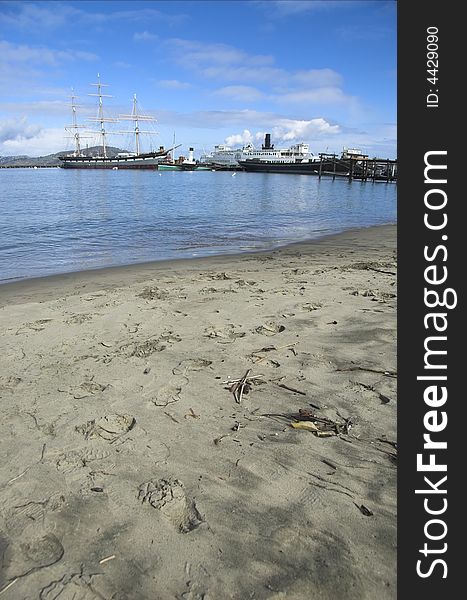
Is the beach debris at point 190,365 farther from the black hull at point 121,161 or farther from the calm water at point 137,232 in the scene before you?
the black hull at point 121,161

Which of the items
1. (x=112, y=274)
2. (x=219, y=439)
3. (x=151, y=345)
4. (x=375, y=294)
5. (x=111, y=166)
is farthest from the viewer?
(x=111, y=166)

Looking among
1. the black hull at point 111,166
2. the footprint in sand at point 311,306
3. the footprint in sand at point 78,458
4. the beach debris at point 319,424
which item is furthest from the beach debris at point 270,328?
the black hull at point 111,166

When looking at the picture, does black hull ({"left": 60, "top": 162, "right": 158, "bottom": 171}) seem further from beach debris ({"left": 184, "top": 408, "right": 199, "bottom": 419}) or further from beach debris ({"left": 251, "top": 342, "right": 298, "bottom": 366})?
beach debris ({"left": 184, "top": 408, "right": 199, "bottom": 419})

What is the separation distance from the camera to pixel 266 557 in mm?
2002

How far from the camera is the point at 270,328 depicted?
5.14m

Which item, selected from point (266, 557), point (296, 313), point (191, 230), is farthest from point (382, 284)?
point (191, 230)

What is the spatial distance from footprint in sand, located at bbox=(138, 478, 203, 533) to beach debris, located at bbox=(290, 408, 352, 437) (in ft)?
3.32

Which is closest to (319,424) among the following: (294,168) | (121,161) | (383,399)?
(383,399)

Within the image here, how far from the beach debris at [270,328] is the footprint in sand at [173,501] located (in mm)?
2690

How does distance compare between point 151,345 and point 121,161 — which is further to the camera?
point 121,161

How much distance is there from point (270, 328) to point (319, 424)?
2.14m

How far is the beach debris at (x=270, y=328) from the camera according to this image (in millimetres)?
5012

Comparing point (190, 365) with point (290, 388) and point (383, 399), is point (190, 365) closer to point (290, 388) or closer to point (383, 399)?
point (290, 388)

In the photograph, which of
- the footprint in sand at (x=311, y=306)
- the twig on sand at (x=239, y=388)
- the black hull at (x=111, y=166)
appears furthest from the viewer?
the black hull at (x=111, y=166)
